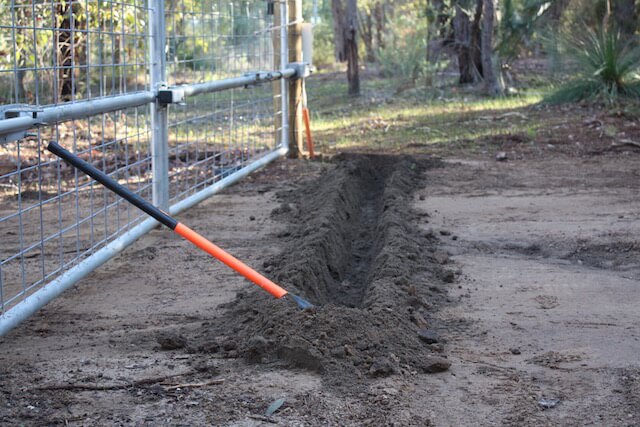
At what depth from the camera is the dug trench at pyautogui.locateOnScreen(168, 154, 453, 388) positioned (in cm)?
369

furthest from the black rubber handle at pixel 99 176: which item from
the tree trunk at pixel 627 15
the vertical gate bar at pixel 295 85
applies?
the tree trunk at pixel 627 15

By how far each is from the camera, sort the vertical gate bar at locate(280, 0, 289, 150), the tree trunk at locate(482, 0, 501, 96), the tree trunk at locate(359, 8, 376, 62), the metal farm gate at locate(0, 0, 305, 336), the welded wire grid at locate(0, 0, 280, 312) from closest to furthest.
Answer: the metal farm gate at locate(0, 0, 305, 336) < the welded wire grid at locate(0, 0, 280, 312) < the vertical gate bar at locate(280, 0, 289, 150) < the tree trunk at locate(482, 0, 501, 96) < the tree trunk at locate(359, 8, 376, 62)

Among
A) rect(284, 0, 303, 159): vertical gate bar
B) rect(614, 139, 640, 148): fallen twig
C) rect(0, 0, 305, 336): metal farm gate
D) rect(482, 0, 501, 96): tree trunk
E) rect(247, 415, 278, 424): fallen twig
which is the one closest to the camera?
rect(247, 415, 278, 424): fallen twig

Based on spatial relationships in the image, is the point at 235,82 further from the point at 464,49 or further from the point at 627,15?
the point at 627,15

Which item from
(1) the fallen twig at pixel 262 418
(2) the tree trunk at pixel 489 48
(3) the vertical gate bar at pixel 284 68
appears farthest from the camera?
(2) the tree trunk at pixel 489 48

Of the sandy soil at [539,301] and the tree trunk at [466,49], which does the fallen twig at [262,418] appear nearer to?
the sandy soil at [539,301]

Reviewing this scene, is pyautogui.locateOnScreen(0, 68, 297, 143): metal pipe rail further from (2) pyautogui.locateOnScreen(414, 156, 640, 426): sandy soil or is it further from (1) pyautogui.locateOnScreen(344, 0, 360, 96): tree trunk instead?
(1) pyautogui.locateOnScreen(344, 0, 360, 96): tree trunk

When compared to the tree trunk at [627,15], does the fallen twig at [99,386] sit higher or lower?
lower

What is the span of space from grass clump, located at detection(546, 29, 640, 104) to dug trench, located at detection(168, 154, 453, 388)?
6.59 metres

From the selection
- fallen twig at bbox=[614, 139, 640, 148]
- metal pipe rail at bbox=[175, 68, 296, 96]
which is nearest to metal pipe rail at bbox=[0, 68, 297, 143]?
metal pipe rail at bbox=[175, 68, 296, 96]

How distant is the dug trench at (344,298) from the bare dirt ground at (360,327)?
12mm

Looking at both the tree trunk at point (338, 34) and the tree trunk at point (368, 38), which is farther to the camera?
the tree trunk at point (368, 38)

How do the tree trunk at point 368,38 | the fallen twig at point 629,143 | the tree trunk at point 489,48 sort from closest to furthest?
the fallen twig at point 629,143 < the tree trunk at point 489,48 < the tree trunk at point 368,38

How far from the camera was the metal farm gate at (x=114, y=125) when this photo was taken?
15.2 feet
